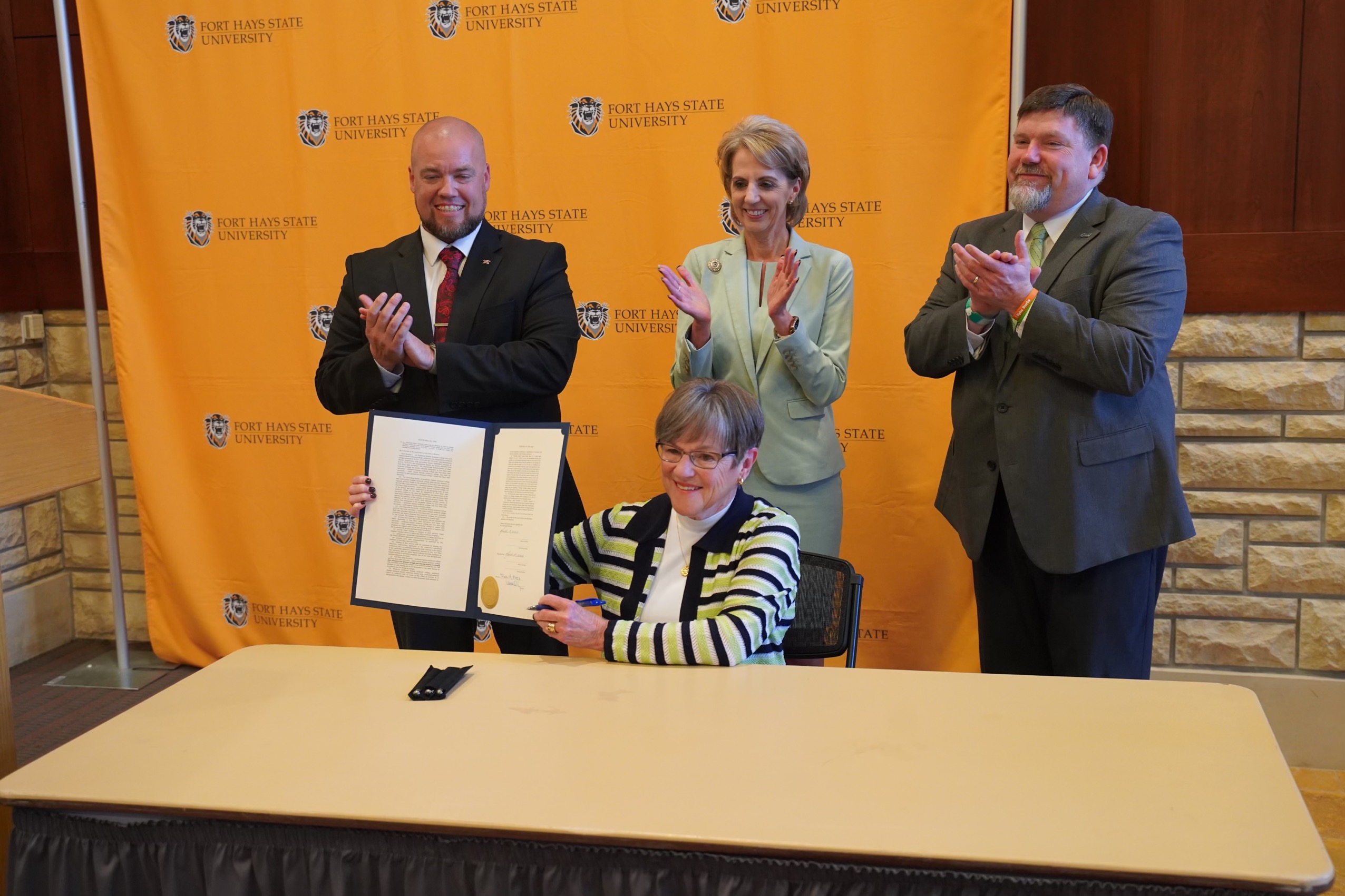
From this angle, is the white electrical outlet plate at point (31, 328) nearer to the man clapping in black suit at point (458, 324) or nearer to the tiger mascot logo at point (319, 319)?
the tiger mascot logo at point (319, 319)

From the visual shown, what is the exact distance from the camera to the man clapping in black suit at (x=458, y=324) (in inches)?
103

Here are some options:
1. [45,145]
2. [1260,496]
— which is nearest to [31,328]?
[45,145]

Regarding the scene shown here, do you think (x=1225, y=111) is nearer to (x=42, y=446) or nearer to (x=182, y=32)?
(x=42, y=446)

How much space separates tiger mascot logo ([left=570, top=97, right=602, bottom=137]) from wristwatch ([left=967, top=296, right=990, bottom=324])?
5.72 feet

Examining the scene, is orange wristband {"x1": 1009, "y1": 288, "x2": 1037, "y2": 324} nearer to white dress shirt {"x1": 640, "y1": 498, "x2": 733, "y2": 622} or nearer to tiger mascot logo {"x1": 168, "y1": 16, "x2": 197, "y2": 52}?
white dress shirt {"x1": 640, "y1": 498, "x2": 733, "y2": 622}

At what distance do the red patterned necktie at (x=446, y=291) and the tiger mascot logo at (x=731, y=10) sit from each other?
1.42m

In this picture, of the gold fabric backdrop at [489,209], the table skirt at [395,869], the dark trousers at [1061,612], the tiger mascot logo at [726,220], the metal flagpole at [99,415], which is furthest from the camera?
Result: the metal flagpole at [99,415]

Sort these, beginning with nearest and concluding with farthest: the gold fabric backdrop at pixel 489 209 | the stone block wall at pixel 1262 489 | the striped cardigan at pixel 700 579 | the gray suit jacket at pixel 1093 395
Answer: the striped cardigan at pixel 700 579, the gray suit jacket at pixel 1093 395, the stone block wall at pixel 1262 489, the gold fabric backdrop at pixel 489 209

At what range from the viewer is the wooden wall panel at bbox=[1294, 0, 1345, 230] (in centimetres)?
321

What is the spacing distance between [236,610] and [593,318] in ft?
6.01

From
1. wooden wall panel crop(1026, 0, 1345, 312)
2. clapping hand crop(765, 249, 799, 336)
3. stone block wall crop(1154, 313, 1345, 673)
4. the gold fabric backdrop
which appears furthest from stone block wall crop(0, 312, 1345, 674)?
clapping hand crop(765, 249, 799, 336)

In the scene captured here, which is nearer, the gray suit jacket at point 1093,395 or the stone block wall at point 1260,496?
the gray suit jacket at point 1093,395

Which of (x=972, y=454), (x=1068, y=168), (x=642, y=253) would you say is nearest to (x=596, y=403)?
(x=642, y=253)

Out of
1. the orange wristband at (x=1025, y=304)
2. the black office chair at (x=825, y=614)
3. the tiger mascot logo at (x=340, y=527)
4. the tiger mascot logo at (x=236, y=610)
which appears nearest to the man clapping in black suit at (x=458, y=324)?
the black office chair at (x=825, y=614)
